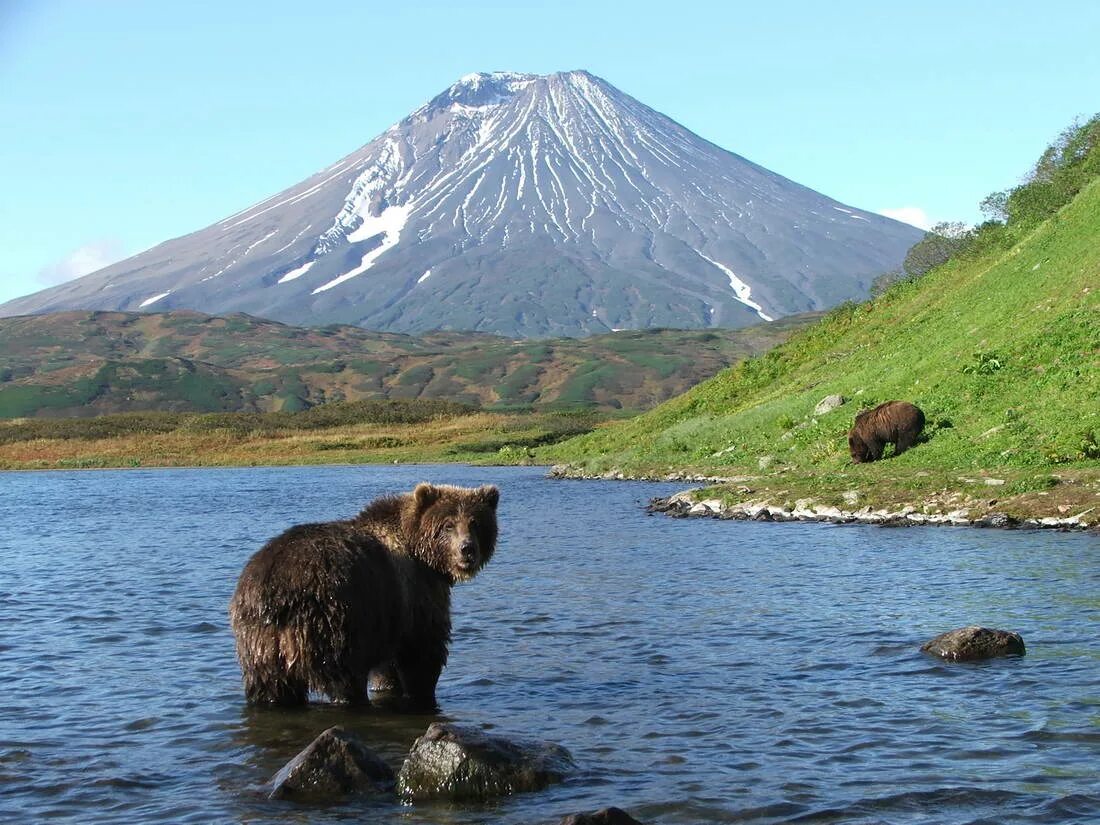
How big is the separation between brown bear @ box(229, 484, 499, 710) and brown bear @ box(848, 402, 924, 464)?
25.4 m

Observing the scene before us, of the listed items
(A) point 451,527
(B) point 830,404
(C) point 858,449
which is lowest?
(C) point 858,449

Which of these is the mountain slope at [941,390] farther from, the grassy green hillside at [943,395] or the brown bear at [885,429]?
the brown bear at [885,429]

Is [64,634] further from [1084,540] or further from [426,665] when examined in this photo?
[1084,540]

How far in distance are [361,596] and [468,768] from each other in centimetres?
219

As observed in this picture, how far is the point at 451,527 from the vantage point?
12.7 m

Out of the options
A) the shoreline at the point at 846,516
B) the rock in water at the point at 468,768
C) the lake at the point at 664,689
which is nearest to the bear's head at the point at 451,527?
the lake at the point at 664,689

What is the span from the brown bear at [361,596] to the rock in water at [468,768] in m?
1.48

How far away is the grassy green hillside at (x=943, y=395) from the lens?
3075 cm

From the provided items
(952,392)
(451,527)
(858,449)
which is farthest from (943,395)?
(451,527)

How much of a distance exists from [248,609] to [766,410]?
41.3 metres

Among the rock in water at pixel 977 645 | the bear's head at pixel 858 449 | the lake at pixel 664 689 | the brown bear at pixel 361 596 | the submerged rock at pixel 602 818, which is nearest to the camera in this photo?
the submerged rock at pixel 602 818

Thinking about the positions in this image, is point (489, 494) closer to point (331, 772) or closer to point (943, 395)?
point (331, 772)

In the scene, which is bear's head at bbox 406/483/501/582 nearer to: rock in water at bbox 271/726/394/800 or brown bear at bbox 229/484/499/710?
brown bear at bbox 229/484/499/710

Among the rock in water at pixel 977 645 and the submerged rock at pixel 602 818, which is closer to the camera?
the submerged rock at pixel 602 818
